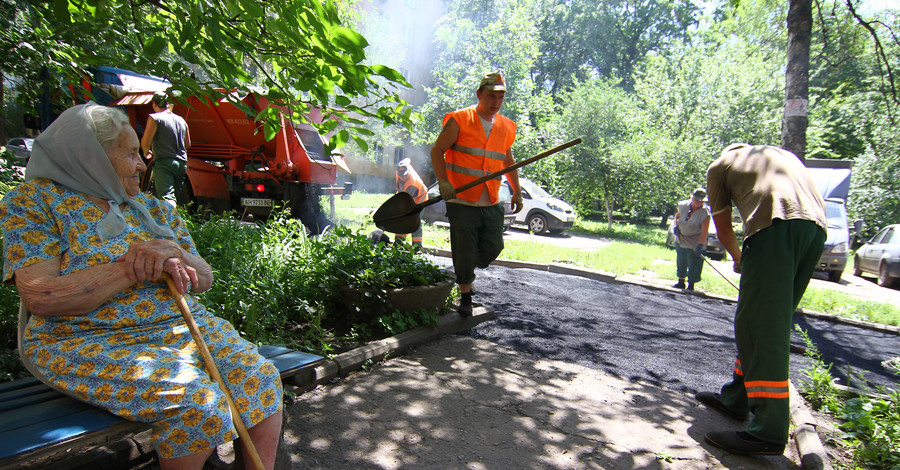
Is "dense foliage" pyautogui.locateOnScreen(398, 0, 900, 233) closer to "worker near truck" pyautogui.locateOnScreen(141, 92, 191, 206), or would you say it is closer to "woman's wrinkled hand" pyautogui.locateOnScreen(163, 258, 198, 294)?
"worker near truck" pyautogui.locateOnScreen(141, 92, 191, 206)

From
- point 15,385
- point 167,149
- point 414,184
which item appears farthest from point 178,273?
point 414,184

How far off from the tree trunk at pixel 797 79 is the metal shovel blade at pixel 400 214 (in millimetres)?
4474

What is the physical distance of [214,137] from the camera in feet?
32.1

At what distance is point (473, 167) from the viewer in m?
4.53

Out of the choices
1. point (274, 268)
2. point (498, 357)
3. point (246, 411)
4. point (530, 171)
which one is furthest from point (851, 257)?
point (246, 411)

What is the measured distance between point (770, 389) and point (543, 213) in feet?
45.1

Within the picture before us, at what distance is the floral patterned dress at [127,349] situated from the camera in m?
1.70

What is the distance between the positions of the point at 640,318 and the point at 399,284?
2.88 metres

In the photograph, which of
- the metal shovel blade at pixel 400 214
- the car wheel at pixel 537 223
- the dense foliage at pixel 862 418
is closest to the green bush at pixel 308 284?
the metal shovel blade at pixel 400 214

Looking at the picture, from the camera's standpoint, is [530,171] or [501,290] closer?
[501,290]

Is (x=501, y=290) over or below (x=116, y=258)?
below

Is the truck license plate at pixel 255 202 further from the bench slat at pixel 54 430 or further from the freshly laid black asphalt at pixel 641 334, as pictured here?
the bench slat at pixel 54 430

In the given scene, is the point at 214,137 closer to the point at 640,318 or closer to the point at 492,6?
the point at 640,318

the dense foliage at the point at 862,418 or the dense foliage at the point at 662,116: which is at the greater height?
the dense foliage at the point at 662,116
